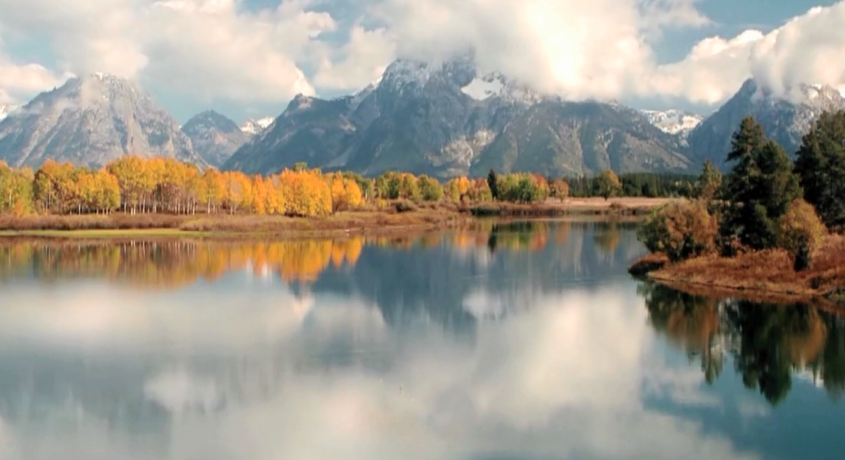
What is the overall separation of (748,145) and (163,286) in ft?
149

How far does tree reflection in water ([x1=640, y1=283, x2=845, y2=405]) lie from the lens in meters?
31.9

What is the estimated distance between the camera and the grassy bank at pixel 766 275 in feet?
160

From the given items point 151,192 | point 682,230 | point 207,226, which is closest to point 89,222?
point 207,226

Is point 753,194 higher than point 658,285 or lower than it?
higher

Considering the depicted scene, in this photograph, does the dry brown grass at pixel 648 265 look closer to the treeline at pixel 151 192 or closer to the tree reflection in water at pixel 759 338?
the tree reflection in water at pixel 759 338

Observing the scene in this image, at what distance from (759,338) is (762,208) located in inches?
761

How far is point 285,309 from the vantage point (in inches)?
1871

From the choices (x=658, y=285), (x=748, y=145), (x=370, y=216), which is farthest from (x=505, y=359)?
(x=370, y=216)

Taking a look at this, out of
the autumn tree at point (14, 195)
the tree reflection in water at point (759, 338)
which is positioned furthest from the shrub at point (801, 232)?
the autumn tree at point (14, 195)

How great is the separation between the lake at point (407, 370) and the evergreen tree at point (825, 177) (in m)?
17.1

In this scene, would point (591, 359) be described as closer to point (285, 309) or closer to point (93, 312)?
point (285, 309)

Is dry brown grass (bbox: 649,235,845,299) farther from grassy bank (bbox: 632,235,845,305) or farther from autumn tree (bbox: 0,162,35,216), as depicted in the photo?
autumn tree (bbox: 0,162,35,216)

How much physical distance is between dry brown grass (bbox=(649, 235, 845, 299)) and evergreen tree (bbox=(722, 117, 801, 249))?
176cm

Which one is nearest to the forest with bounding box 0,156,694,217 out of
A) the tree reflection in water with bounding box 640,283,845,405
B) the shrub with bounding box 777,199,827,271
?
the shrub with bounding box 777,199,827,271
